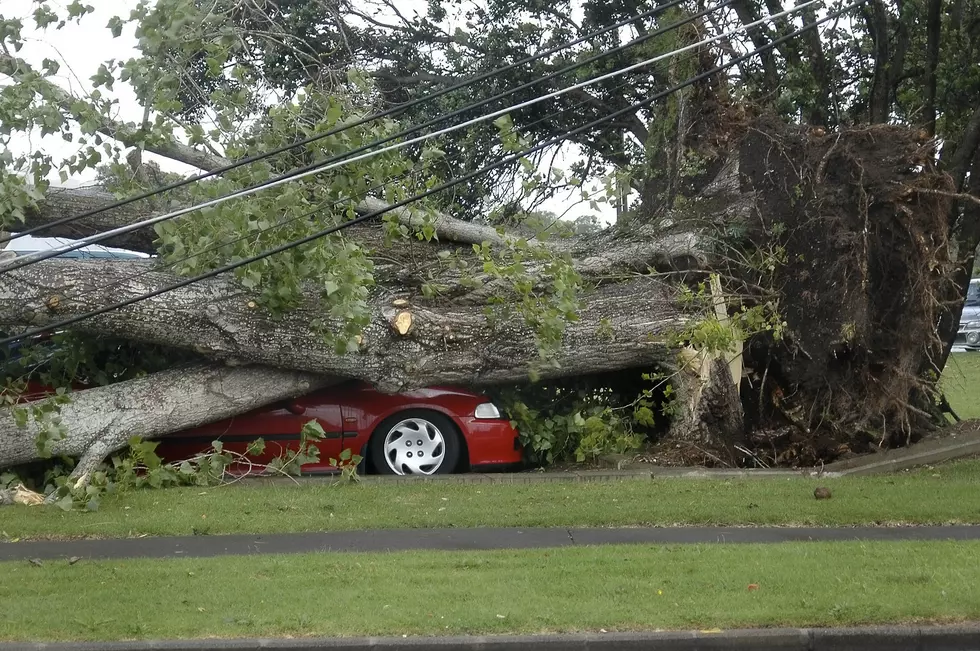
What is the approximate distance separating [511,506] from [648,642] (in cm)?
349

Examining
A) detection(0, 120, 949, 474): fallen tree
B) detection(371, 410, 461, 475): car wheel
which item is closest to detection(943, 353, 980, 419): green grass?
detection(0, 120, 949, 474): fallen tree

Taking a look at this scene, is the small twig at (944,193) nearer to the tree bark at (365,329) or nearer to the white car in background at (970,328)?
the tree bark at (365,329)

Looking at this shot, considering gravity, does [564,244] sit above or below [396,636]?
above

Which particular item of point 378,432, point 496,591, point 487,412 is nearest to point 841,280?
point 487,412

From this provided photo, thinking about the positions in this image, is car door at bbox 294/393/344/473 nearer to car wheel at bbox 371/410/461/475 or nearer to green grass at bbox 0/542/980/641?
car wheel at bbox 371/410/461/475

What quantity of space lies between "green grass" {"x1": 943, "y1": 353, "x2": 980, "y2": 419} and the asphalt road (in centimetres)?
495

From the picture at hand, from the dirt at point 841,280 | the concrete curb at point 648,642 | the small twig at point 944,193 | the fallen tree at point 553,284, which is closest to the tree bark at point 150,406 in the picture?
the fallen tree at point 553,284

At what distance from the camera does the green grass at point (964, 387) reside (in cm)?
1557

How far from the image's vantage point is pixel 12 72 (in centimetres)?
995

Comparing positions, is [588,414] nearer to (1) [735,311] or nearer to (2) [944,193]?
(1) [735,311]

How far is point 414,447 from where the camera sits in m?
11.2

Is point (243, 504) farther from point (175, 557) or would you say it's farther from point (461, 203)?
point (461, 203)

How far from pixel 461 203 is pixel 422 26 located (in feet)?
9.78

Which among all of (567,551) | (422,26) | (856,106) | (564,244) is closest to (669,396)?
(564,244)
